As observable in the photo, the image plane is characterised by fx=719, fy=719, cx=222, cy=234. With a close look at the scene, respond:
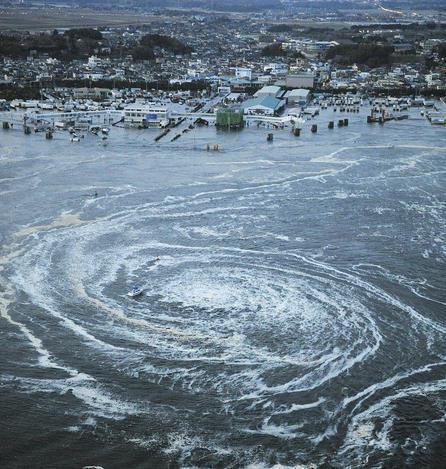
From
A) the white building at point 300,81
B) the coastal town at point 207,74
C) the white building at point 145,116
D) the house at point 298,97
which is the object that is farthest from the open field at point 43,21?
the white building at point 145,116

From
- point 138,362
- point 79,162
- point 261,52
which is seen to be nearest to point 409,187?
point 79,162

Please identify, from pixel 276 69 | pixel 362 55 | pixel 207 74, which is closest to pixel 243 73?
pixel 207 74

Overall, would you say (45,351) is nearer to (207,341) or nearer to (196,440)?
(207,341)

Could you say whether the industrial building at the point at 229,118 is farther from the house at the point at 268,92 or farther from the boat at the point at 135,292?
the boat at the point at 135,292

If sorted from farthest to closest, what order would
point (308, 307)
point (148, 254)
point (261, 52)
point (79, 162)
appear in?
point (261, 52) → point (79, 162) → point (148, 254) → point (308, 307)

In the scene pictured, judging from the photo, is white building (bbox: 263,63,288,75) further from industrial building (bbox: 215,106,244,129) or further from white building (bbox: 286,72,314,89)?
industrial building (bbox: 215,106,244,129)
